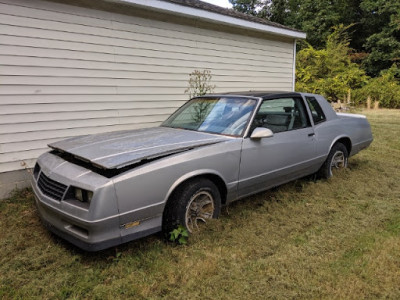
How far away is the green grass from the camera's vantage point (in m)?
2.30

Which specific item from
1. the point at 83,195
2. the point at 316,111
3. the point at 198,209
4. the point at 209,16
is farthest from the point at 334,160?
the point at 83,195

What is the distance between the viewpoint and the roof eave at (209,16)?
Answer: 5316 mm

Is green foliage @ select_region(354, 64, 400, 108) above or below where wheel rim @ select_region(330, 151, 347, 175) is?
above

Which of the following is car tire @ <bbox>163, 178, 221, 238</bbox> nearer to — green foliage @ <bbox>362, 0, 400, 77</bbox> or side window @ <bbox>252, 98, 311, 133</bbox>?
side window @ <bbox>252, 98, 311, 133</bbox>

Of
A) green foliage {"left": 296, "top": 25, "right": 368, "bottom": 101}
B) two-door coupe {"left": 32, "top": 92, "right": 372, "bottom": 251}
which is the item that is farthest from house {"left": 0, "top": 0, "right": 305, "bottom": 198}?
green foliage {"left": 296, "top": 25, "right": 368, "bottom": 101}

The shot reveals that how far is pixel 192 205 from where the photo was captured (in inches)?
118

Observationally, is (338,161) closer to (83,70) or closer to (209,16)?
(209,16)

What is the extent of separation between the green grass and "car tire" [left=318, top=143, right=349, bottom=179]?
84 cm

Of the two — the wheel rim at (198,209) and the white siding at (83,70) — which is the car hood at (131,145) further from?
the white siding at (83,70)

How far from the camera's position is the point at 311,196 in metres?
4.20

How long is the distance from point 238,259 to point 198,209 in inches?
24.8

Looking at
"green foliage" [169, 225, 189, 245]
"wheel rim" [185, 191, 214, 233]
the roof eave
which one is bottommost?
"green foliage" [169, 225, 189, 245]

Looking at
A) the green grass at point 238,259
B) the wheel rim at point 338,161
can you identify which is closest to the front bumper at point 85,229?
the green grass at point 238,259

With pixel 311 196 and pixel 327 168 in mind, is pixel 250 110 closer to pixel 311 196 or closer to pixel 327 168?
pixel 311 196
